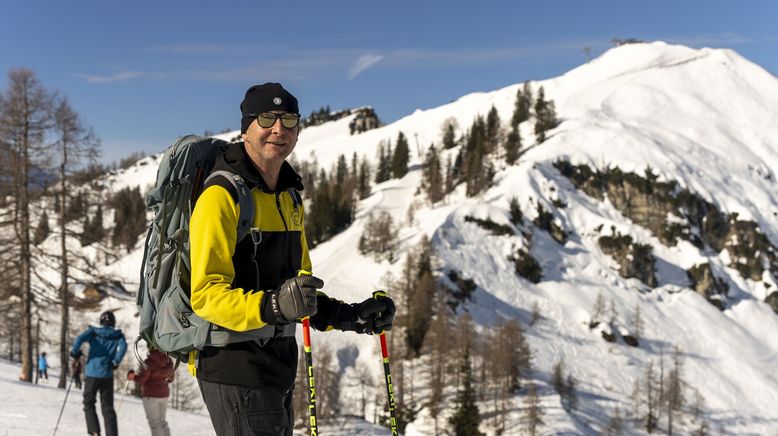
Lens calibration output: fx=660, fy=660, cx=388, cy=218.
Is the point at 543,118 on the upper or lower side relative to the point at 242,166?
upper

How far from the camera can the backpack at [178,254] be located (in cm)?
337

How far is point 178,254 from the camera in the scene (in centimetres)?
340

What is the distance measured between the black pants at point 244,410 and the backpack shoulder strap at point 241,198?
795 millimetres

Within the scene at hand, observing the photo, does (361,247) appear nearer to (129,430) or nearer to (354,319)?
(129,430)

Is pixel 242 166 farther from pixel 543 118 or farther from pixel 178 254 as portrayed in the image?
pixel 543 118

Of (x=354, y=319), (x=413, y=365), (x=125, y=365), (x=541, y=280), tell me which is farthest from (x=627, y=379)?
(x=354, y=319)

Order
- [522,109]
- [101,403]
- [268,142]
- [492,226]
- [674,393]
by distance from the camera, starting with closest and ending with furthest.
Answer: [268,142] < [101,403] < [674,393] < [492,226] < [522,109]

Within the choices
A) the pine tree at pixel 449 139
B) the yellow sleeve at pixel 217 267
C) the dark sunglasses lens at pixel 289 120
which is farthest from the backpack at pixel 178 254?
the pine tree at pixel 449 139

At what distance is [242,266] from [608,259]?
106818mm

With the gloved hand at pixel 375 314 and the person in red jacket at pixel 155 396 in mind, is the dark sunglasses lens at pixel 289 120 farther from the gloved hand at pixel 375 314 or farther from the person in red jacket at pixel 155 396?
the person in red jacket at pixel 155 396

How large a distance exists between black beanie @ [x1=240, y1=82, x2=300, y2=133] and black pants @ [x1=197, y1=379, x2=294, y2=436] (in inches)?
56.9

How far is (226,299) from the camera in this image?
314 centimetres

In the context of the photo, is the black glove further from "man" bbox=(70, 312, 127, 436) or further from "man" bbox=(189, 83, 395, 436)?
"man" bbox=(70, 312, 127, 436)

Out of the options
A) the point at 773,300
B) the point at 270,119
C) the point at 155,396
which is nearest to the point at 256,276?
the point at 270,119
